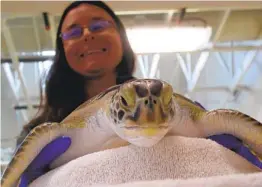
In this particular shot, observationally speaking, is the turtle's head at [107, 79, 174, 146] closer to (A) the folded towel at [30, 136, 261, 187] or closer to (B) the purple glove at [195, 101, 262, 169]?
(A) the folded towel at [30, 136, 261, 187]

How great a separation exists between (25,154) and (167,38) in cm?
165

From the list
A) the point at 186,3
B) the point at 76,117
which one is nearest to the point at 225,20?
the point at 186,3

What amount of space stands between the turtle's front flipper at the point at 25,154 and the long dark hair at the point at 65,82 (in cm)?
36

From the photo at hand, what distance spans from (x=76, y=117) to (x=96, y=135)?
5cm

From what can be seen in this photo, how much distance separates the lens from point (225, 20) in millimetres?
2176

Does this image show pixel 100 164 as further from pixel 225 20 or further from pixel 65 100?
pixel 225 20

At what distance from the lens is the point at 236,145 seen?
1.72 ft

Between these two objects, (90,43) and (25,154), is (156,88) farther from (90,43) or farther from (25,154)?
(90,43)

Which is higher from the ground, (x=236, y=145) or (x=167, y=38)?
(x=236, y=145)

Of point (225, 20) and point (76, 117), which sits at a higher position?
point (76, 117)

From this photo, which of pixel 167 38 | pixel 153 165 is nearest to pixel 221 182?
pixel 153 165

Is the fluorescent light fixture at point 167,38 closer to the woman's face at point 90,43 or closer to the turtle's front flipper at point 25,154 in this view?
the woman's face at point 90,43

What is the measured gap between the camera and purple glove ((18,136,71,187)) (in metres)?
0.51

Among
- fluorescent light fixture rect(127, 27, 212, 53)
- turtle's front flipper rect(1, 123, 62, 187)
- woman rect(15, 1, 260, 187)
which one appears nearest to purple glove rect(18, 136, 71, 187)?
turtle's front flipper rect(1, 123, 62, 187)
